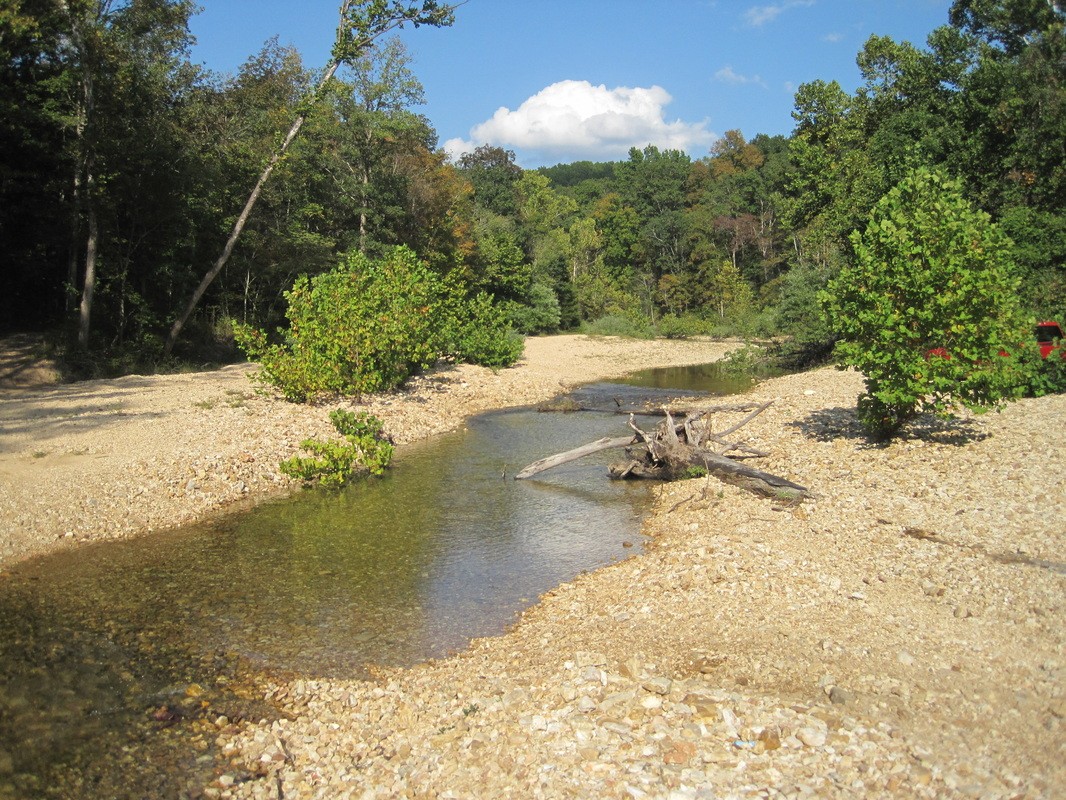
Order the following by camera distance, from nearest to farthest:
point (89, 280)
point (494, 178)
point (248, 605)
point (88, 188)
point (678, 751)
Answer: point (678, 751) → point (248, 605) → point (88, 188) → point (89, 280) → point (494, 178)

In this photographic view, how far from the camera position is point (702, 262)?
61.3 m

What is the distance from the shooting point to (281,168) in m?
27.4

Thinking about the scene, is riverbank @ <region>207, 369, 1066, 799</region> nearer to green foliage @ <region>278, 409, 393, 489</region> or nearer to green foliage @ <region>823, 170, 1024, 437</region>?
green foliage @ <region>823, 170, 1024, 437</region>

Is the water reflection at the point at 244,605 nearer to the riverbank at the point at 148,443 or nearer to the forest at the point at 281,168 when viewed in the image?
the riverbank at the point at 148,443

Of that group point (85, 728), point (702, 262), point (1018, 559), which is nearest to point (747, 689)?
point (1018, 559)

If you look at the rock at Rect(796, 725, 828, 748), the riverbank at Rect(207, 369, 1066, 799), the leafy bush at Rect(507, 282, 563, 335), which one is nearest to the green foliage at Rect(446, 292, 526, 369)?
the leafy bush at Rect(507, 282, 563, 335)

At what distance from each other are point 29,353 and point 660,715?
22.1 metres

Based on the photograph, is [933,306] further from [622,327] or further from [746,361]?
[622,327]

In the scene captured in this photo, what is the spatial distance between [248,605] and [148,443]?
6.44m

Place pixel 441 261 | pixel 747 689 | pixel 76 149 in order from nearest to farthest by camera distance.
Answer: pixel 747 689, pixel 76 149, pixel 441 261

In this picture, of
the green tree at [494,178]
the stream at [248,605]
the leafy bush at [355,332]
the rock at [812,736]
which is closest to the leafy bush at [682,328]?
the green tree at [494,178]

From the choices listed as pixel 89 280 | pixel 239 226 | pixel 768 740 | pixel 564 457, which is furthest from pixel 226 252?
pixel 768 740

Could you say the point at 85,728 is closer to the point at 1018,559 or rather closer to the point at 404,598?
the point at 404,598

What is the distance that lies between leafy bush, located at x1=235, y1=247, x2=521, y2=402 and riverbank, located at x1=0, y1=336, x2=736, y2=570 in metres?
0.65
